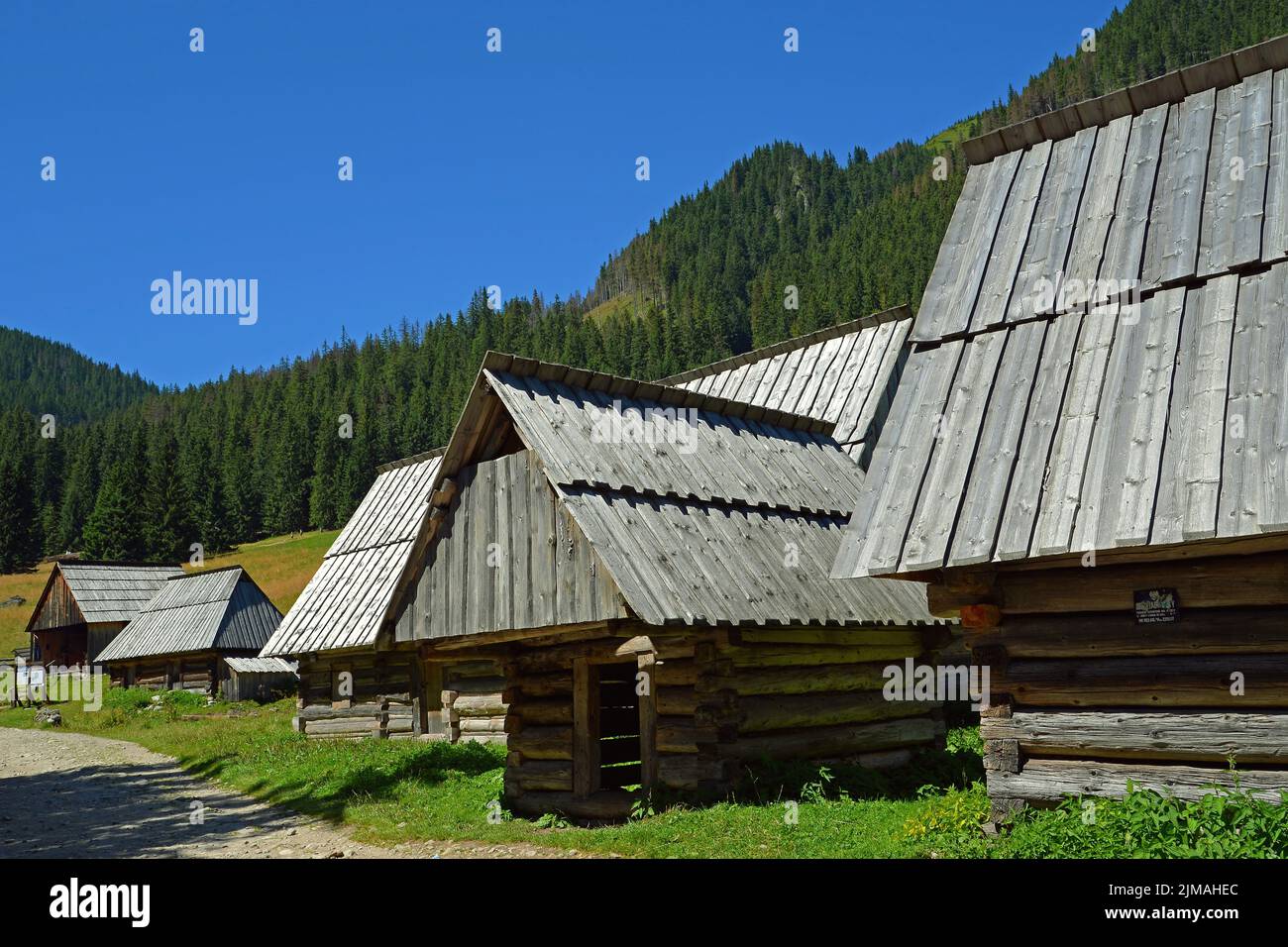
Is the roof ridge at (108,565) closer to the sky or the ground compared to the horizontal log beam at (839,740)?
closer to the sky

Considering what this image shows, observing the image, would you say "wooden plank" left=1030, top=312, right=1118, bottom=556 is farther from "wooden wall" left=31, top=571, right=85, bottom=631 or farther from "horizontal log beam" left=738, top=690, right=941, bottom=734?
"wooden wall" left=31, top=571, right=85, bottom=631

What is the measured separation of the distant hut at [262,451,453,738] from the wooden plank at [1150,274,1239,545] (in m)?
16.8

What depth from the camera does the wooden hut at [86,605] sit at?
4862 cm

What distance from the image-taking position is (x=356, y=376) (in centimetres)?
13950

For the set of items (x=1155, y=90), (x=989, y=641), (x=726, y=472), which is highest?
(x=1155, y=90)

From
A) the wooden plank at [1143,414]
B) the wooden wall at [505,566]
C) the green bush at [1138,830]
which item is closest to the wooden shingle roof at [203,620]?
the wooden wall at [505,566]

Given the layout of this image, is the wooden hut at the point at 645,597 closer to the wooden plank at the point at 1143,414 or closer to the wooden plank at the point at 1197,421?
the wooden plank at the point at 1143,414

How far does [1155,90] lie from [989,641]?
6.67 meters

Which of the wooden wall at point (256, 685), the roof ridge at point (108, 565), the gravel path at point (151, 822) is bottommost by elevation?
the wooden wall at point (256, 685)

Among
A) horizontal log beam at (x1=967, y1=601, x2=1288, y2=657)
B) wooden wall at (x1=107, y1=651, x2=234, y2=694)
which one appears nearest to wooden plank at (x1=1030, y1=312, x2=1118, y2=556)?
horizontal log beam at (x1=967, y1=601, x2=1288, y2=657)

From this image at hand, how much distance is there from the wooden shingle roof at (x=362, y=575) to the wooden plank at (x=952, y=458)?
14111mm

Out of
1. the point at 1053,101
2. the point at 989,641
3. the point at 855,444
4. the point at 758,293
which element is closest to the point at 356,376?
the point at 758,293
